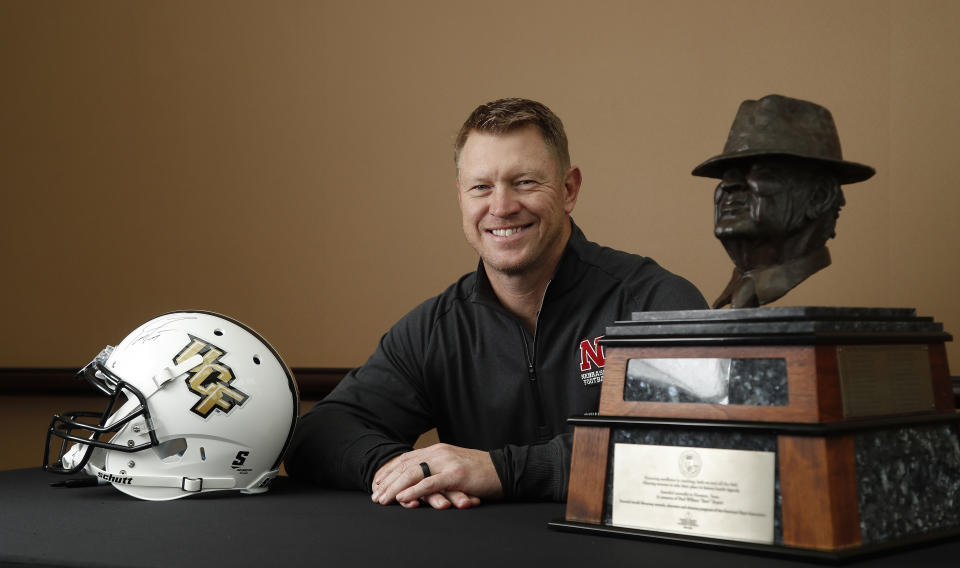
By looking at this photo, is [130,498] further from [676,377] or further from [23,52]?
[23,52]

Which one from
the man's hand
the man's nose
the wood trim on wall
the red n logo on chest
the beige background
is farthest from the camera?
the wood trim on wall

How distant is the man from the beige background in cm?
67

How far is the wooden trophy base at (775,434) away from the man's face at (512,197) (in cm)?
74

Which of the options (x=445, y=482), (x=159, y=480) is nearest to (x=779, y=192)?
(x=445, y=482)

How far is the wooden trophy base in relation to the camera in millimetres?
1054

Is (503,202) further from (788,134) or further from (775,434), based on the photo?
(775,434)

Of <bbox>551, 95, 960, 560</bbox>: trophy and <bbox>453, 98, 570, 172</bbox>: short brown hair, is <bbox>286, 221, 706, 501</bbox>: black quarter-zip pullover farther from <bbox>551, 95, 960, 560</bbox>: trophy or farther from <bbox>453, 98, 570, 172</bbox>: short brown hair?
<bbox>551, 95, 960, 560</bbox>: trophy

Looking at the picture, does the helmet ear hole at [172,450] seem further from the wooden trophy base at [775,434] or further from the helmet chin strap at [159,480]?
the wooden trophy base at [775,434]

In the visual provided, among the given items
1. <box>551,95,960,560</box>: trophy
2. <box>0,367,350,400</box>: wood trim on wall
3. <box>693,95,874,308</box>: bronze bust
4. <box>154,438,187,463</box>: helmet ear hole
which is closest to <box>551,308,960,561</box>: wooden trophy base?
<box>551,95,960,560</box>: trophy

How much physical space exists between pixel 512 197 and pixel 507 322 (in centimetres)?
26

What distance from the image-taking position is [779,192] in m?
1.21

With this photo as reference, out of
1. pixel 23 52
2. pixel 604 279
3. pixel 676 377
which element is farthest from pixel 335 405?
pixel 23 52

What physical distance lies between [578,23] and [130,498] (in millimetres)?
1819

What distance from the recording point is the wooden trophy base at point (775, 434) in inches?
41.5
